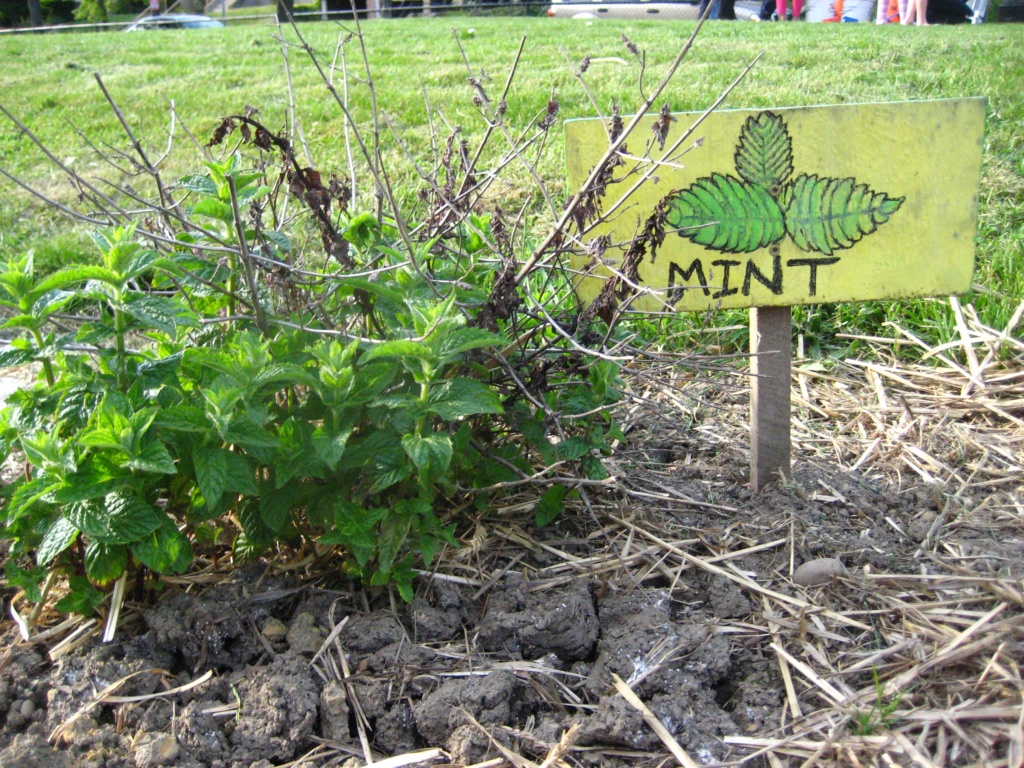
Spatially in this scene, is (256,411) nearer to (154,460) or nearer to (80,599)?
(154,460)

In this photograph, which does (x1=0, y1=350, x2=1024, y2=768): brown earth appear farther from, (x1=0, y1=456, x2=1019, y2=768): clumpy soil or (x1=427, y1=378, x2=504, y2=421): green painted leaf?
(x1=427, y1=378, x2=504, y2=421): green painted leaf

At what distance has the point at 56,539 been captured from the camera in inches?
69.6

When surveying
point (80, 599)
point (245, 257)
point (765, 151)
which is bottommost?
point (80, 599)

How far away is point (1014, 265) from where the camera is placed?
355cm

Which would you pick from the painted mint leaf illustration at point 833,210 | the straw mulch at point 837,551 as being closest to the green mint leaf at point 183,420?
the straw mulch at point 837,551

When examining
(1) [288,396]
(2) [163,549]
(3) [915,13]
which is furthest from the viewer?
(3) [915,13]

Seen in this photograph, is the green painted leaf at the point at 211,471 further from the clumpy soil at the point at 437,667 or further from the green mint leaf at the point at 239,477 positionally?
the clumpy soil at the point at 437,667

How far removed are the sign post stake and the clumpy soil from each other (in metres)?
0.33

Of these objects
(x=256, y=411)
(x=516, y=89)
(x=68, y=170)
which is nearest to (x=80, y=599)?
(x=256, y=411)

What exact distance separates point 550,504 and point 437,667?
1.81 ft

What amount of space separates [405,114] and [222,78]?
8.75 ft

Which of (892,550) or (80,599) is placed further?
(892,550)

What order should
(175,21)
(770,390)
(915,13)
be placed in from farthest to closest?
1. (915,13)
2. (175,21)
3. (770,390)

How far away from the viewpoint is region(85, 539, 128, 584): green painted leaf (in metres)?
1.84
